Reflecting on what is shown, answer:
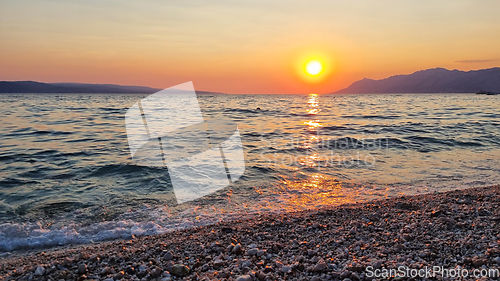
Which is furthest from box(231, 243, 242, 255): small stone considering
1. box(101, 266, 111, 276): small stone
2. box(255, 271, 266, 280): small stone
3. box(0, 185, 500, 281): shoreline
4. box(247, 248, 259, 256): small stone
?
box(101, 266, 111, 276): small stone

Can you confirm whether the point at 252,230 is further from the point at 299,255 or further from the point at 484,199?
the point at 484,199

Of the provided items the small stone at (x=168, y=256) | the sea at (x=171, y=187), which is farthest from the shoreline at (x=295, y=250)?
the sea at (x=171, y=187)

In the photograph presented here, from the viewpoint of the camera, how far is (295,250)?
163 inches

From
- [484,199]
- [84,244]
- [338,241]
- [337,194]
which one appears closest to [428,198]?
[484,199]

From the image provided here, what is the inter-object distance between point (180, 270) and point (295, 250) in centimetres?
163

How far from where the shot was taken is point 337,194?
7.85m

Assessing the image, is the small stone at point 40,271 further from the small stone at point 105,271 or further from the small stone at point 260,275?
the small stone at point 260,275

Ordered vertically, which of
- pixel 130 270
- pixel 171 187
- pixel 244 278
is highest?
pixel 244 278

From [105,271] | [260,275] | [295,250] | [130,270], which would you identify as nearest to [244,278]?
[260,275]

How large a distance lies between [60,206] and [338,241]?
6.62 metres

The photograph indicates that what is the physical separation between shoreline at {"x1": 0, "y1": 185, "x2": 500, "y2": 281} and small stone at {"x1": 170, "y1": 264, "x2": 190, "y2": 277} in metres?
0.01

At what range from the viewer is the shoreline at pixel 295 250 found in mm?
3562

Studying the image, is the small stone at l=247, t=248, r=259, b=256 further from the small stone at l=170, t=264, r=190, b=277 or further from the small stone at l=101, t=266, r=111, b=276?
the small stone at l=101, t=266, r=111, b=276

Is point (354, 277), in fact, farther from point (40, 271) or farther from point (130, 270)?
point (40, 271)
